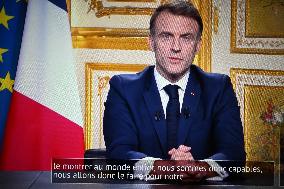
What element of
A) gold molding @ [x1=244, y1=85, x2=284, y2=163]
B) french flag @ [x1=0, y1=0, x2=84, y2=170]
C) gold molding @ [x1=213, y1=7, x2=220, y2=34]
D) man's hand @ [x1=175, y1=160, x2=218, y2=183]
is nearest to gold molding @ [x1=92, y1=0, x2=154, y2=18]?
french flag @ [x1=0, y1=0, x2=84, y2=170]

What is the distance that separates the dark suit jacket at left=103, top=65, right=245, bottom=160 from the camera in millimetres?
1696

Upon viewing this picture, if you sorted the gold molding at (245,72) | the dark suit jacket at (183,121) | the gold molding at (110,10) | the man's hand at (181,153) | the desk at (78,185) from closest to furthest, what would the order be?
1. the desk at (78,185)
2. the man's hand at (181,153)
3. the dark suit jacket at (183,121)
4. the gold molding at (245,72)
5. the gold molding at (110,10)

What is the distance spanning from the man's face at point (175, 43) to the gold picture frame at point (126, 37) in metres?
0.17

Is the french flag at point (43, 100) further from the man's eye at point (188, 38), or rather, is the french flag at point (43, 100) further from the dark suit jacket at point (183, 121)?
the man's eye at point (188, 38)

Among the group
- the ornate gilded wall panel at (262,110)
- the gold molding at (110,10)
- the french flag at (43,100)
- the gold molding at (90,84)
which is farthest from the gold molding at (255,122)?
the french flag at (43,100)

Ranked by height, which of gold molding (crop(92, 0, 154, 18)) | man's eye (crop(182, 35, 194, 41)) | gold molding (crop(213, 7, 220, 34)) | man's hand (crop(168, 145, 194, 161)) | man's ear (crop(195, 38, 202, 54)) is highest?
gold molding (crop(92, 0, 154, 18))

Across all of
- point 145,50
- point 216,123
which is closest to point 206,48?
point 145,50

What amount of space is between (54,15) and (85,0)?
0.56 feet

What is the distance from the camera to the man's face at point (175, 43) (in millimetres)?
1775

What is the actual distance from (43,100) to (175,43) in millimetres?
679

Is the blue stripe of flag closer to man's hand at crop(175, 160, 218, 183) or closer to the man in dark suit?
the man in dark suit

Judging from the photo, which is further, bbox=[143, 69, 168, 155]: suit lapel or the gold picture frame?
the gold picture frame

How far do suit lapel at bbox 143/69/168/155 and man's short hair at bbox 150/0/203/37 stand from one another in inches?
11.3

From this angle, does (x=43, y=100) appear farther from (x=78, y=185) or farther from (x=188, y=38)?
(x=188, y=38)
